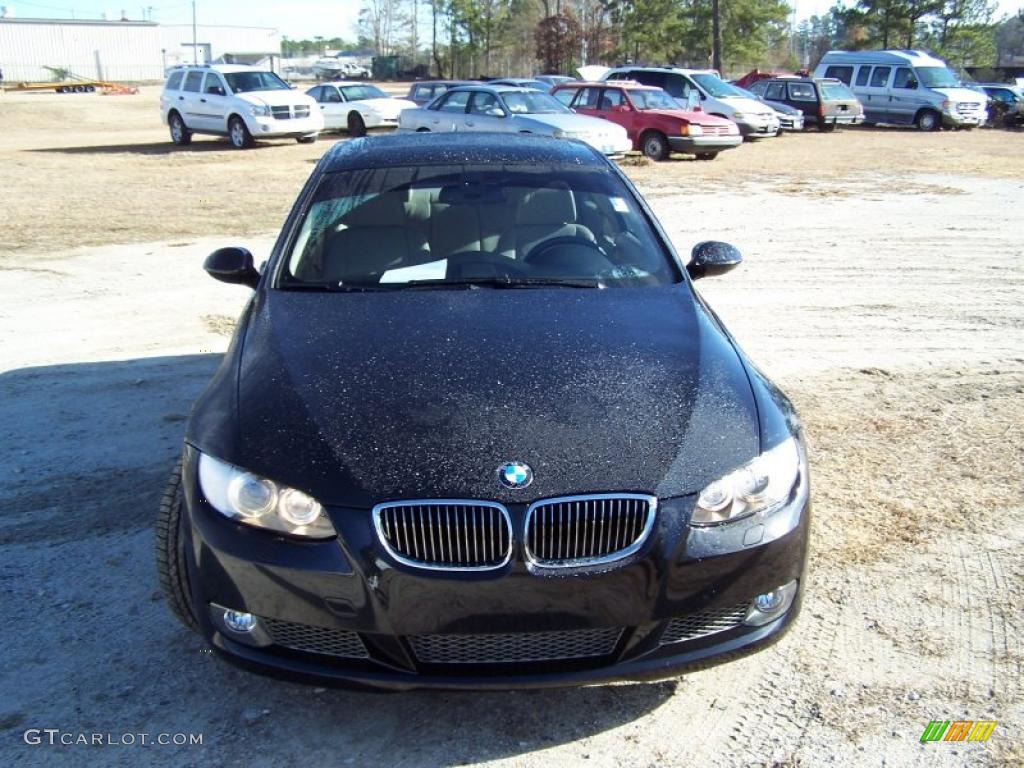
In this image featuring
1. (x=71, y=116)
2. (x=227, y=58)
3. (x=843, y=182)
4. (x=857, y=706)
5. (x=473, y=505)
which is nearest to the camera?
(x=473, y=505)

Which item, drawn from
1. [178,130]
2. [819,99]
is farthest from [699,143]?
[178,130]

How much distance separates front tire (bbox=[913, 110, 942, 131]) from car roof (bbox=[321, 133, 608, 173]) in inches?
1147

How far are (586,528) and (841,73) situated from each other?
113 feet

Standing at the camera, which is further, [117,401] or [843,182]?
[843,182]

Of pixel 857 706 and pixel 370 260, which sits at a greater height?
pixel 370 260

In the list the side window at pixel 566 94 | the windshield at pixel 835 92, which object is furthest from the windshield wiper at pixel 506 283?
the windshield at pixel 835 92

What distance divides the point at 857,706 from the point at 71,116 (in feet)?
133

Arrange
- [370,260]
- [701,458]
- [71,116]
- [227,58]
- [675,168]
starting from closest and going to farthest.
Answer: [701,458] → [370,260] → [675,168] → [71,116] → [227,58]

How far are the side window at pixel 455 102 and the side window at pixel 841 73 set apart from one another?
59.9 ft

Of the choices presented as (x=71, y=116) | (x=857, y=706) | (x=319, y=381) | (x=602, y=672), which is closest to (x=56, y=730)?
(x=319, y=381)

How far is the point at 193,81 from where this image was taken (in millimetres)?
23328

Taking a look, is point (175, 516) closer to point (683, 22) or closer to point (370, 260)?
point (370, 260)

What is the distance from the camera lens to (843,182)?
666 inches

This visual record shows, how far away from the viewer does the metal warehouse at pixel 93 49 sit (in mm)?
82438
